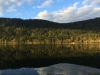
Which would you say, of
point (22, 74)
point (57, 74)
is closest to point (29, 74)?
point (22, 74)

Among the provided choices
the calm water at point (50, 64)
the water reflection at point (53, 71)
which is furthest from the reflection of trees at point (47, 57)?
the water reflection at point (53, 71)

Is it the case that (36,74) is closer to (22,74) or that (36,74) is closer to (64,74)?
(22,74)

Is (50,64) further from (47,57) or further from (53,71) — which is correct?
(47,57)

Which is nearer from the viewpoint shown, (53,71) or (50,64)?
(53,71)

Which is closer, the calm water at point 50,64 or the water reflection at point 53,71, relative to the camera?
the water reflection at point 53,71

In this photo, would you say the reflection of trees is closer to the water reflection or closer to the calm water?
the calm water

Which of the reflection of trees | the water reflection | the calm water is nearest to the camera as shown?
the water reflection

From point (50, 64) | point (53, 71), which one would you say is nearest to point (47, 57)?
point (50, 64)

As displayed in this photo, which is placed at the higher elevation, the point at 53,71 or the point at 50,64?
the point at 53,71

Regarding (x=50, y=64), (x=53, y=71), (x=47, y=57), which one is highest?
(x=53, y=71)

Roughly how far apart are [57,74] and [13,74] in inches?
244

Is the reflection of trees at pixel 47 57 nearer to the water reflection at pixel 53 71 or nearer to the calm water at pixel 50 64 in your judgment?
the calm water at pixel 50 64

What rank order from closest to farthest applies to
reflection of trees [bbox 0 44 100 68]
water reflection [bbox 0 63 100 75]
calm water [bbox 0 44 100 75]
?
water reflection [bbox 0 63 100 75]
calm water [bbox 0 44 100 75]
reflection of trees [bbox 0 44 100 68]

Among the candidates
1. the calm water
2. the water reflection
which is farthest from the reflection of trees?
the water reflection
